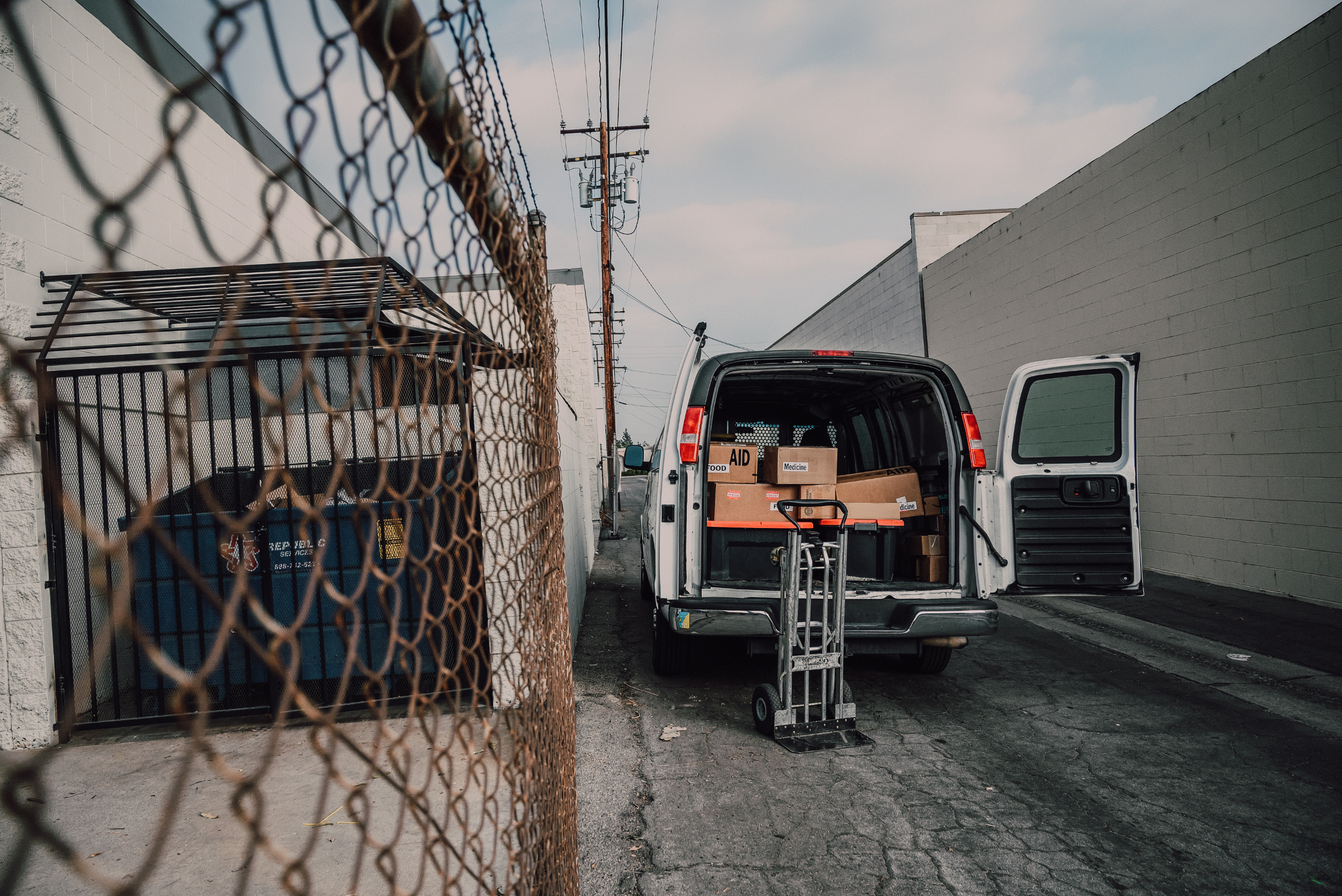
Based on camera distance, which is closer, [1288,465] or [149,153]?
[149,153]

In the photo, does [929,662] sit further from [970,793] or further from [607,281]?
[607,281]

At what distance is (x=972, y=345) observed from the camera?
11516mm

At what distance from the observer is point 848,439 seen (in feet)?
20.9

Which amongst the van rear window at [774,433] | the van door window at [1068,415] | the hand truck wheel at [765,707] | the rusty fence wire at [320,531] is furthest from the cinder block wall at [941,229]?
the hand truck wheel at [765,707]

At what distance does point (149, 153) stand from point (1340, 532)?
10018 mm

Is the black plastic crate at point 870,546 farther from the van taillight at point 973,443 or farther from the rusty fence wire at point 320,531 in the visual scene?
the rusty fence wire at point 320,531

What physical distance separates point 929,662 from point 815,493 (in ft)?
4.78

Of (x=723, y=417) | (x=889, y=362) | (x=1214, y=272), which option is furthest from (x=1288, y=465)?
(x=723, y=417)

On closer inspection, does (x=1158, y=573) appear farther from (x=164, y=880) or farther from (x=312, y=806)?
(x=164, y=880)

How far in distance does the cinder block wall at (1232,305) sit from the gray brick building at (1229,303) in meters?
0.01

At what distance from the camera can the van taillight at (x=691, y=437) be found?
429cm

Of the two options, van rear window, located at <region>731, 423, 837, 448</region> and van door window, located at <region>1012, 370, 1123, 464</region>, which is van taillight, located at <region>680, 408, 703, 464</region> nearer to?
van rear window, located at <region>731, 423, 837, 448</region>

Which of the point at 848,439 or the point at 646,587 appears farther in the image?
the point at 646,587

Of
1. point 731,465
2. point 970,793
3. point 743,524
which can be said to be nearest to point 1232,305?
point 731,465
